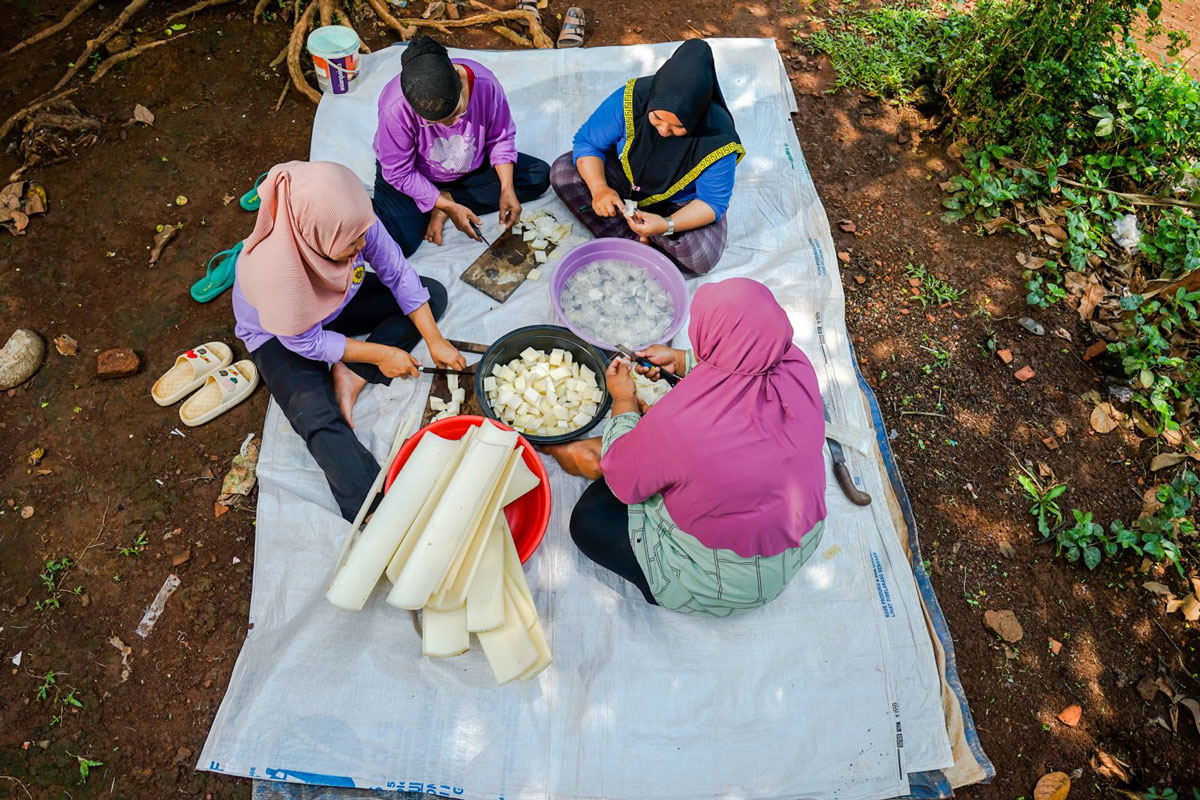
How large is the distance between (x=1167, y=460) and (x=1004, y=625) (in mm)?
1201

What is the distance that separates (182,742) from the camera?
7.39 feet

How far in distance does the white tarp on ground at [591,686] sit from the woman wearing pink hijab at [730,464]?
1.00 feet

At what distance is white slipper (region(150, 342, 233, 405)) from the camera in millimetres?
2775

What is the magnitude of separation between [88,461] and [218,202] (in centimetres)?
146

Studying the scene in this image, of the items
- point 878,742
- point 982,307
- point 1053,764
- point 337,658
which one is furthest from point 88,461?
point 982,307

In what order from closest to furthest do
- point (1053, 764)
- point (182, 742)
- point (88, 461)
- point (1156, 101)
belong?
point (182, 742)
point (1053, 764)
point (88, 461)
point (1156, 101)

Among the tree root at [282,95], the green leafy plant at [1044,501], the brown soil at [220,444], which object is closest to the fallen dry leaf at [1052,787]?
the brown soil at [220,444]

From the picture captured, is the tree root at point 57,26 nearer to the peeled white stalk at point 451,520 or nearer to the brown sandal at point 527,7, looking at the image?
the brown sandal at point 527,7

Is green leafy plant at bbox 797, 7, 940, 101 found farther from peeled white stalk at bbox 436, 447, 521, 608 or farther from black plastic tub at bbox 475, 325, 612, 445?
peeled white stalk at bbox 436, 447, 521, 608

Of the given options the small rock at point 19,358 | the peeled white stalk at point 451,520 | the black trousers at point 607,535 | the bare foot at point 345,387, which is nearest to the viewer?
the peeled white stalk at point 451,520

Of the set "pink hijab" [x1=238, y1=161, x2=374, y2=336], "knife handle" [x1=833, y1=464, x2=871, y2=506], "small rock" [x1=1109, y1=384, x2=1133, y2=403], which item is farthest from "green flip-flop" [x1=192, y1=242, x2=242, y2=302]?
"small rock" [x1=1109, y1=384, x2=1133, y2=403]

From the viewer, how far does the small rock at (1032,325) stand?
3.32 metres

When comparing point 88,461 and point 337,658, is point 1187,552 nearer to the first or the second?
point 337,658

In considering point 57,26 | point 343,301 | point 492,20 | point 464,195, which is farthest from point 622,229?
point 57,26
